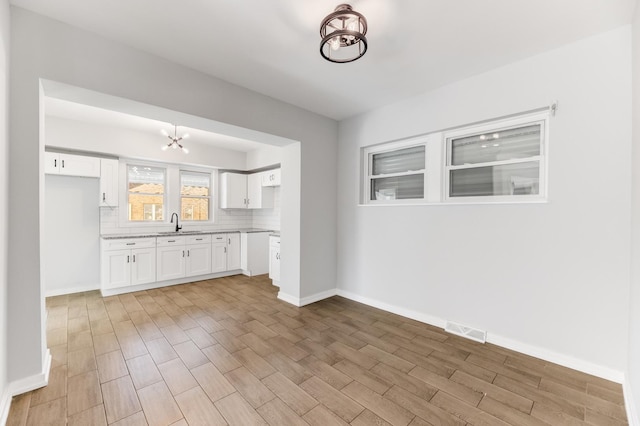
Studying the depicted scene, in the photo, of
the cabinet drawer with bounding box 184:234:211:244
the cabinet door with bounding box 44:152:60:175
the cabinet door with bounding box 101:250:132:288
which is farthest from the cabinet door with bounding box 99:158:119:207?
the cabinet drawer with bounding box 184:234:211:244

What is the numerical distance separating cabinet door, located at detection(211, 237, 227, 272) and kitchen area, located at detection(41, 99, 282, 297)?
20 mm

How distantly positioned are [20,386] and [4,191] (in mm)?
1405

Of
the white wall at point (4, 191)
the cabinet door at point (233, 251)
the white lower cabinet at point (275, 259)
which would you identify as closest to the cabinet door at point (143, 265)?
the cabinet door at point (233, 251)

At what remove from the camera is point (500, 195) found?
2809 mm

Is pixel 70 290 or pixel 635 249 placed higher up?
pixel 635 249

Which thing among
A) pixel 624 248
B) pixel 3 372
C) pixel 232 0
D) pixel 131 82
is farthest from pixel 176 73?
pixel 624 248

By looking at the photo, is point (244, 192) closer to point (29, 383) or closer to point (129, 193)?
point (129, 193)

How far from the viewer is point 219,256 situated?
5512 millimetres

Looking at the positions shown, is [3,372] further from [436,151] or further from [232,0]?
[436,151]

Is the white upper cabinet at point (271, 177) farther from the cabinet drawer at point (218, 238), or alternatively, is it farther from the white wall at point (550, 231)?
the white wall at point (550, 231)

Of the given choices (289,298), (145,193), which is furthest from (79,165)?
(289,298)

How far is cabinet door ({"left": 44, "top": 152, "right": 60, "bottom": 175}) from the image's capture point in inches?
159

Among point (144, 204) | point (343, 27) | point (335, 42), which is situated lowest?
point (144, 204)

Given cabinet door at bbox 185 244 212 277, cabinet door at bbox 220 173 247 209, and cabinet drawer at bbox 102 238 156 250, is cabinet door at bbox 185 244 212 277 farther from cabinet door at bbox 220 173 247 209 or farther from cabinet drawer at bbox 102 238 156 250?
cabinet door at bbox 220 173 247 209
